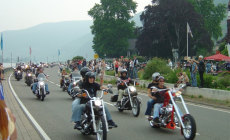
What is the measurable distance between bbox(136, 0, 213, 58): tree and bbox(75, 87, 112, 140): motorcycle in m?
49.3

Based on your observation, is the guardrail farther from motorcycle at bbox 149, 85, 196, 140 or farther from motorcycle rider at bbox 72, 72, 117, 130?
motorcycle rider at bbox 72, 72, 117, 130

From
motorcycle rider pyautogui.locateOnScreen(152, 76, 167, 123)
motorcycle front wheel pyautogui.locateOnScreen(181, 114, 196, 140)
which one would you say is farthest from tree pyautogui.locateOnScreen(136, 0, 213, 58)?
motorcycle front wheel pyautogui.locateOnScreen(181, 114, 196, 140)

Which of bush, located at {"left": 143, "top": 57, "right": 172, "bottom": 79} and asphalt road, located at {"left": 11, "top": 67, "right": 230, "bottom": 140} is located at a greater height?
bush, located at {"left": 143, "top": 57, "right": 172, "bottom": 79}

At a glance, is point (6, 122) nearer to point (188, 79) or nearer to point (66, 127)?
point (66, 127)

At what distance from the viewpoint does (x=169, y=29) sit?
59812mm

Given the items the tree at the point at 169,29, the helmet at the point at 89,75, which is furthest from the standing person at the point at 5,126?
the tree at the point at 169,29

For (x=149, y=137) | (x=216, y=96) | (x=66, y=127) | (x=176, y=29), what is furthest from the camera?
(x=176, y=29)

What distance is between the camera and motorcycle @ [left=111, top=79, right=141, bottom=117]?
1243 cm

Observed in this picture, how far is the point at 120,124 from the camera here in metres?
10.9

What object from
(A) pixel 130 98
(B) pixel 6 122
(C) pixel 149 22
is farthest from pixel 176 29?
(B) pixel 6 122

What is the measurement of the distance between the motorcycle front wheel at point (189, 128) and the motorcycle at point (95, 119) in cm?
178

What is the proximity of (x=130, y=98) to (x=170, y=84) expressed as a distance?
881cm

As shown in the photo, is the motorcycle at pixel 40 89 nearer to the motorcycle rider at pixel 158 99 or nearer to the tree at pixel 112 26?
the motorcycle rider at pixel 158 99

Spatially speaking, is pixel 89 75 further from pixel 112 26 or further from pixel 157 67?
pixel 112 26
